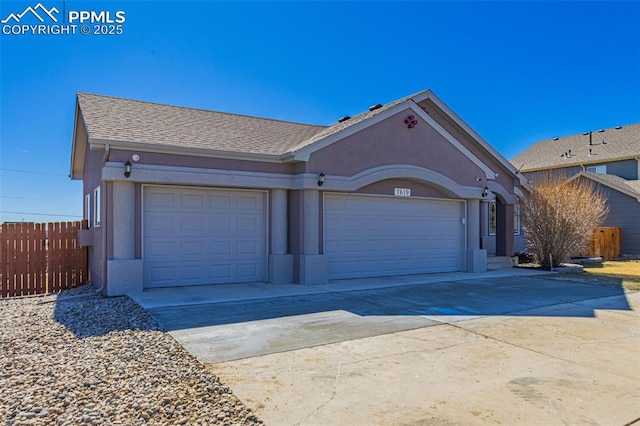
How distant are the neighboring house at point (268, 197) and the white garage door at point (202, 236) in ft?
0.09

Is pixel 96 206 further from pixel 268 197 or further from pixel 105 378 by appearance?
pixel 105 378

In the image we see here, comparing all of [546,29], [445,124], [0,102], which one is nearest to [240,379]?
[445,124]

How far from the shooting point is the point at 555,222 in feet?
51.6

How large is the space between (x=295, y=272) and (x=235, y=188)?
2815 mm

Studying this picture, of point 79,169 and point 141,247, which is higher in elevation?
point 79,169

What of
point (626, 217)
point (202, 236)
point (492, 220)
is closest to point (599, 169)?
point (626, 217)

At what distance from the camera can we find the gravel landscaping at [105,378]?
145 inches

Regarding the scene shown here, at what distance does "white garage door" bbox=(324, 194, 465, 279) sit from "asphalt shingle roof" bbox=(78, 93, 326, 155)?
2712 millimetres

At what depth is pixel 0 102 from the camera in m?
19.6

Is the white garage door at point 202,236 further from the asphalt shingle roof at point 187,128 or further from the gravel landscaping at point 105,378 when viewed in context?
the gravel landscaping at point 105,378

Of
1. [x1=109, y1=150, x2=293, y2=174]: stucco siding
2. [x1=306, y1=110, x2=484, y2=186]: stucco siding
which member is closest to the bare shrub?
[x1=306, y1=110, x2=484, y2=186]: stucco siding

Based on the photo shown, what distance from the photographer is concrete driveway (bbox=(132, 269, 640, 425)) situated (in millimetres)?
3936

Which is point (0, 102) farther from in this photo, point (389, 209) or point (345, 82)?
point (389, 209)

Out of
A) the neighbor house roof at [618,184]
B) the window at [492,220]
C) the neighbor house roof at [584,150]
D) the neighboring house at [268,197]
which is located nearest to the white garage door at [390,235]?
the neighboring house at [268,197]
